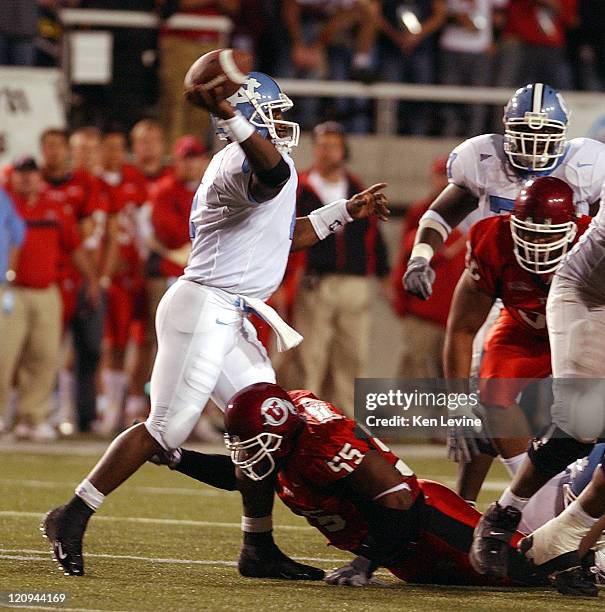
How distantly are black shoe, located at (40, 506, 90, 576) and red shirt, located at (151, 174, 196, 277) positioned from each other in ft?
15.0

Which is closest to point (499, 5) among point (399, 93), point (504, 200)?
point (399, 93)

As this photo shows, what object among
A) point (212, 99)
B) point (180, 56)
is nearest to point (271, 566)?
point (212, 99)

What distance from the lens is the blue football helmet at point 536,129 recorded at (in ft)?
17.9

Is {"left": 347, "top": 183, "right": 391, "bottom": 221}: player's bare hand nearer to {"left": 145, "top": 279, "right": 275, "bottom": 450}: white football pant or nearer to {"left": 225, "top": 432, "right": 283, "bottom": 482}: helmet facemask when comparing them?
{"left": 145, "top": 279, "right": 275, "bottom": 450}: white football pant

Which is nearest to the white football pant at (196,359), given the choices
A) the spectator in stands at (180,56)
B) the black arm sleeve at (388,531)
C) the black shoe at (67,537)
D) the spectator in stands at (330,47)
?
the black shoe at (67,537)

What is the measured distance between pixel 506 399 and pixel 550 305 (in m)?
0.68

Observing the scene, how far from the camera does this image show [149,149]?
982cm

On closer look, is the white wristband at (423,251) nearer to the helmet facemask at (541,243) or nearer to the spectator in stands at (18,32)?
the helmet facemask at (541,243)

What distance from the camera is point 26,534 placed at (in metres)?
5.41

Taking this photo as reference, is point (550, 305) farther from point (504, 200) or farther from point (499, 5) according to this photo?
point (499, 5)

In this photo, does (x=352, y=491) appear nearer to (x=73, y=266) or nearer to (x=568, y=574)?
(x=568, y=574)

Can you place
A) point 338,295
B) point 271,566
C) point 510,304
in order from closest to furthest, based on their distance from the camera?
point 271,566 < point 510,304 < point 338,295

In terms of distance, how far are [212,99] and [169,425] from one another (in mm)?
994

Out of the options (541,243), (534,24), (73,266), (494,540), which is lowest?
(494,540)
